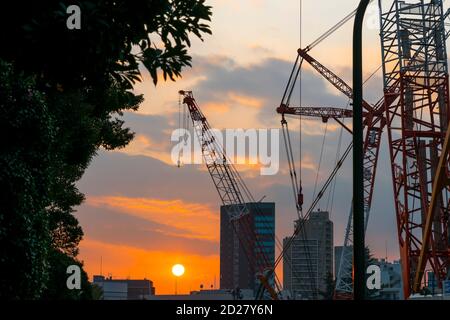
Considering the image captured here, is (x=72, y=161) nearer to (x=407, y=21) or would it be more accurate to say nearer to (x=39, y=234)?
(x=39, y=234)

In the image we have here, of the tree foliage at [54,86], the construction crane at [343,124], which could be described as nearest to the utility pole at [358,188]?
the tree foliage at [54,86]

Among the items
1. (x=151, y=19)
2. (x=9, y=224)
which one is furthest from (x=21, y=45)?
(x=9, y=224)

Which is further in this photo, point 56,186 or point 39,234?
point 56,186

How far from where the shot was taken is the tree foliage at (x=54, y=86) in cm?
1489

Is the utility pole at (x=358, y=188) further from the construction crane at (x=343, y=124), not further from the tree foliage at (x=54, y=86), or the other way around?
the construction crane at (x=343, y=124)

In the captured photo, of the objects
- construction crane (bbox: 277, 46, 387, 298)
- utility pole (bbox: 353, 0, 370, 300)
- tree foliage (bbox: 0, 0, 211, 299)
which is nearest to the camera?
utility pole (bbox: 353, 0, 370, 300)

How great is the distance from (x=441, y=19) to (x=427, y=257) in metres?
23.8

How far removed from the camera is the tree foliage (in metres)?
14.9

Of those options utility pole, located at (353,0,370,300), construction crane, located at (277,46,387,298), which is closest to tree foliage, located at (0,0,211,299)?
utility pole, located at (353,0,370,300)

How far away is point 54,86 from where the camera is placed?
16.0 metres

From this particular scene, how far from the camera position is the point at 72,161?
3584cm

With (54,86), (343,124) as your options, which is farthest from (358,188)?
(343,124)

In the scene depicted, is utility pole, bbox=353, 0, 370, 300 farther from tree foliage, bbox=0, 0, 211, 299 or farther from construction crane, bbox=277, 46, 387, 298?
construction crane, bbox=277, 46, 387, 298

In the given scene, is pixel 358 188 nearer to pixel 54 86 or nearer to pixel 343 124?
pixel 54 86
